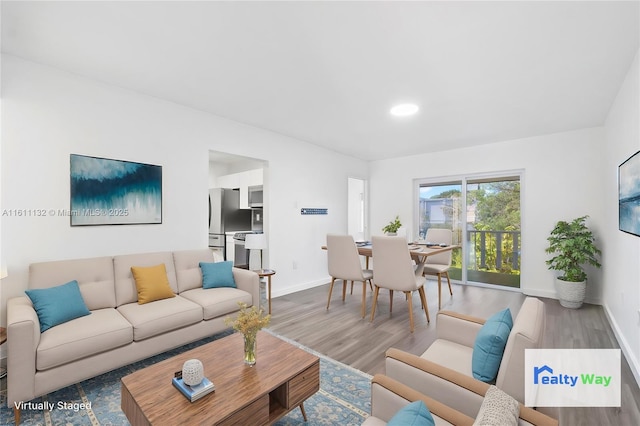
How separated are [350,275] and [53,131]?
337cm

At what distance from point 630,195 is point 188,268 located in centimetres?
419

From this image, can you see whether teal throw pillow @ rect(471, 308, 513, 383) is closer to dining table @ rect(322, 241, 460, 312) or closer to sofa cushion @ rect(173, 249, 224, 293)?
dining table @ rect(322, 241, 460, 312)

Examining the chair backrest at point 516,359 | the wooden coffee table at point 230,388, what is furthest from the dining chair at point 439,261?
the chair backrest at point 516,359

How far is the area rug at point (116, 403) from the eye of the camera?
1.78m

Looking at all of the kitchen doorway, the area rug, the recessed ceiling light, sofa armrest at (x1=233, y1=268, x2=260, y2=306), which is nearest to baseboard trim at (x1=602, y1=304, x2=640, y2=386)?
the area rug

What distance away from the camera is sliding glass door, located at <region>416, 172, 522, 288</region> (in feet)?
16.2

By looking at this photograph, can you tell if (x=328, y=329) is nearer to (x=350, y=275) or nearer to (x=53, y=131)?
(x=350, y=275)

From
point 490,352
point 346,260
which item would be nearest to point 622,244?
point 490,352

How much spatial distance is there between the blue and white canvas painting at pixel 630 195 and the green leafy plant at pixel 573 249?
45.3 inches

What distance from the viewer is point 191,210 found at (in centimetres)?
348

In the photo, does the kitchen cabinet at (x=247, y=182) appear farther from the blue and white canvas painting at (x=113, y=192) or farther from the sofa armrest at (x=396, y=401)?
the sofa armrest at (x=396, y=401)

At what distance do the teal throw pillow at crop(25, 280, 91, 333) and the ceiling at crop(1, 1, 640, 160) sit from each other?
188cm

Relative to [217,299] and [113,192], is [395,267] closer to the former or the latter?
[217,299]

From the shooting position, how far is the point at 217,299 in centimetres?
280
